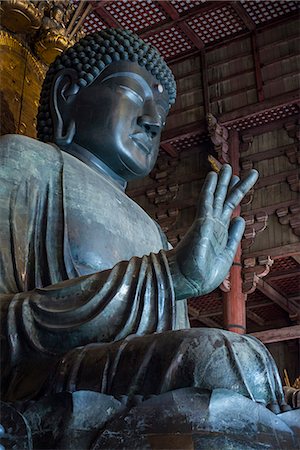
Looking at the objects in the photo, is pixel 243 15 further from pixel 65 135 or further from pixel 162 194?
pixel 65 135

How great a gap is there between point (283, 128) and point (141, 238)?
5965 mm

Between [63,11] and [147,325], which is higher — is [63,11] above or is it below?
above

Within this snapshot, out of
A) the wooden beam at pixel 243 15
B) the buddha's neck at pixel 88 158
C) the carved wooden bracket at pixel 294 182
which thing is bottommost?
the buddha's neck at pixel 88 158

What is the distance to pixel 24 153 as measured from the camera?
2.37m

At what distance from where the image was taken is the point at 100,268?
229cm

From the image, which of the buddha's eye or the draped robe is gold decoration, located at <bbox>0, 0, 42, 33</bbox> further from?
the draped robe

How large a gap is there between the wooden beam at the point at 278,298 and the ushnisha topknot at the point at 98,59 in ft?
21.6

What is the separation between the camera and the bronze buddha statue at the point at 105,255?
1551 mm

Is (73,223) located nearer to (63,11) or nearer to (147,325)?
(147,325)

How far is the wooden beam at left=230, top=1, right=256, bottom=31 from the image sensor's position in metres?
7.88

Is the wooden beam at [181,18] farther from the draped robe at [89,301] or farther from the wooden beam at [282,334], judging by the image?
the draped robe at [89,301]

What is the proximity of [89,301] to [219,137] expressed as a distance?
642cm

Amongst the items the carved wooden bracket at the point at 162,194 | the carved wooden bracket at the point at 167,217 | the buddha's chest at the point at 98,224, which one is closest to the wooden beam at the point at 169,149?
the carved wooden bracket at the point at 162,194

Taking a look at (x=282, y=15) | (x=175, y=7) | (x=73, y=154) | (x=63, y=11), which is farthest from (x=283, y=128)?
(x=73, y=154)
